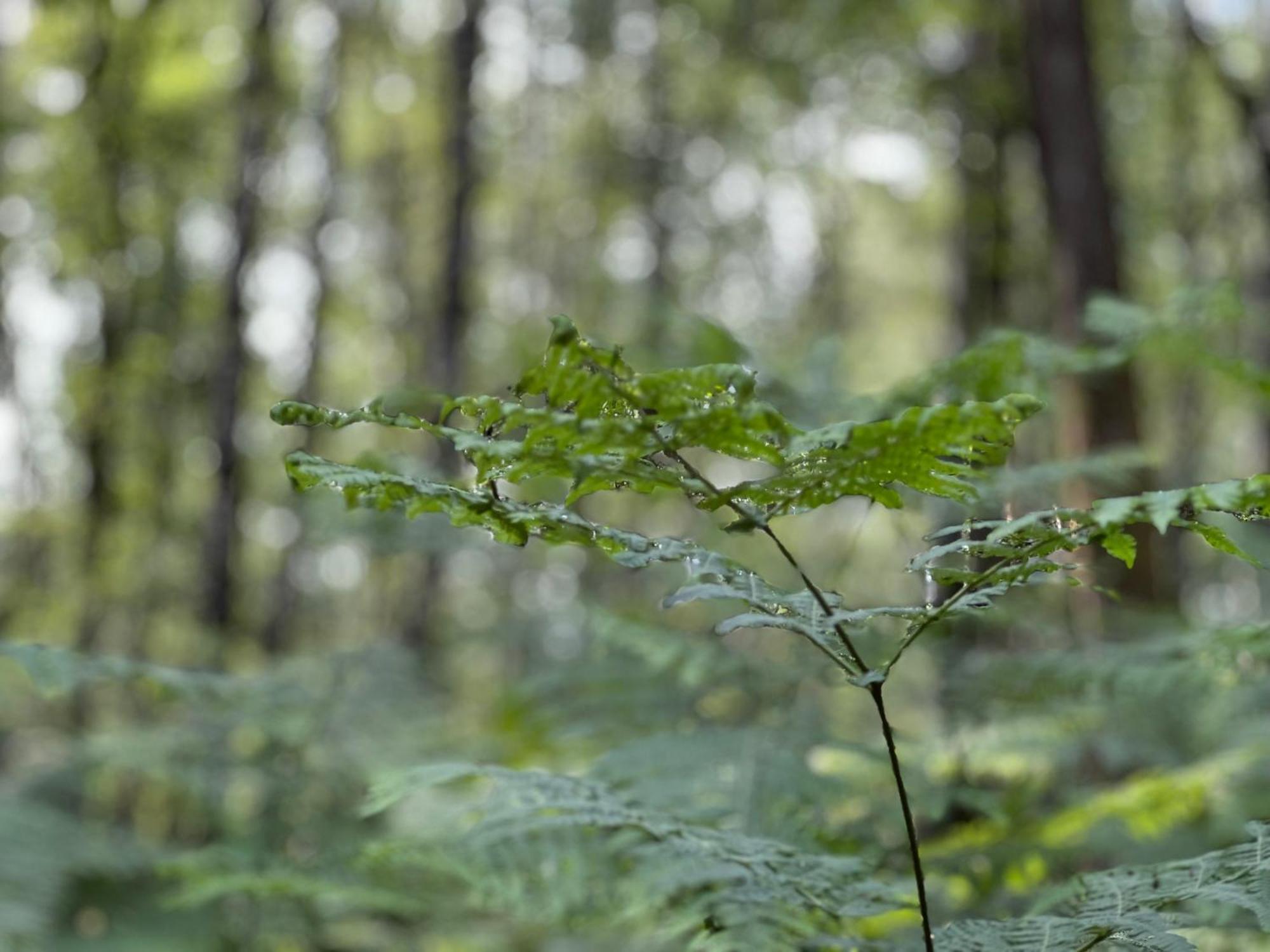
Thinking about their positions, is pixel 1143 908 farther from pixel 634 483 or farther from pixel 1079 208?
pixel 1079 208

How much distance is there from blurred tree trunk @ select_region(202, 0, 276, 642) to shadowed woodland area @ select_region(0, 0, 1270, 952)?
0.13 ft

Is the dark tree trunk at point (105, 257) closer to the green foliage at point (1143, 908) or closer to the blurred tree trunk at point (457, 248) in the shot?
the blurred tree trunk at point (457, 248)

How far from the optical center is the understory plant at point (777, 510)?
0.96 m

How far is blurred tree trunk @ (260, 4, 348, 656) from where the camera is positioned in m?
8.88

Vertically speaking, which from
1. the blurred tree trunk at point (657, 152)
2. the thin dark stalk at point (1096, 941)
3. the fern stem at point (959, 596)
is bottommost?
the thin dark stalk at point (1096, 941)

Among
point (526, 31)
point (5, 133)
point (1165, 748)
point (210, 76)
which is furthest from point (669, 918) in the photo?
point (526, 31)

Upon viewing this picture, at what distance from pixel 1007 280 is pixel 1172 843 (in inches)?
230

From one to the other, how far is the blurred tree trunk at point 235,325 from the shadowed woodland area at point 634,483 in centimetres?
4

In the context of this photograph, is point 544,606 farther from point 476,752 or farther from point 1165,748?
point 1165,748

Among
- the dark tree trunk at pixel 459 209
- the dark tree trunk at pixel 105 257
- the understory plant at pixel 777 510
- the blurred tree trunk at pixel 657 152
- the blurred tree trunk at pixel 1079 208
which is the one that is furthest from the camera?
the blurred tree trunk at pixel 657 152

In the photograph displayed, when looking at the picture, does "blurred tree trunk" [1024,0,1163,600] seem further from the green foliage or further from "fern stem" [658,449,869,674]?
"fern stem" [658,449,869,674]

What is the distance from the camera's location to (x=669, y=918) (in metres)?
1.54

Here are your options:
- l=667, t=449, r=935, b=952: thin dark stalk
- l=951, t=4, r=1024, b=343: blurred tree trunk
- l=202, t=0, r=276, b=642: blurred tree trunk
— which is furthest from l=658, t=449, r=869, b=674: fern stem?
l=951, t=4, r=1024, b=343: blurred tree trunk

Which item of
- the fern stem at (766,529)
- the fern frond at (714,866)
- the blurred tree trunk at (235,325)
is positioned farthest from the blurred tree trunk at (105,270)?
the fern stem at (766,529)
